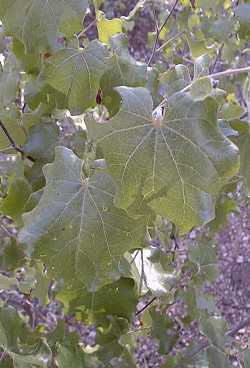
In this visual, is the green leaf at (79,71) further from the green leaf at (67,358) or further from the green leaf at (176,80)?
the green leaf at (67,358)

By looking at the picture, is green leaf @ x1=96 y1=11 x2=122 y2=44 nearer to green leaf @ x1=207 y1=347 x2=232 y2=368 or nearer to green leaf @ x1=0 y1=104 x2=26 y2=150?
green leaf @ x1=0 y1=104 x2=26 y2=150

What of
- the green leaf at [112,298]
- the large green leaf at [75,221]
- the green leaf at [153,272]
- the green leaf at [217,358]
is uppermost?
the large green leaf at [75,221]

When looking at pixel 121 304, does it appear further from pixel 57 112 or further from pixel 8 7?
pixel 8 7

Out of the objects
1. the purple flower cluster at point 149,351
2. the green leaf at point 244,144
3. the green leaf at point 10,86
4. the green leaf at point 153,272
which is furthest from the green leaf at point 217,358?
the purple flower cluster at point 149,351

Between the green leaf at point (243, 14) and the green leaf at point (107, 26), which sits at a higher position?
the green leaf at point (107, 26)

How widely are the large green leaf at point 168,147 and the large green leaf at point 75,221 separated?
0.29 feet

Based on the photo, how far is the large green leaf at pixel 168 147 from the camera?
90 cm

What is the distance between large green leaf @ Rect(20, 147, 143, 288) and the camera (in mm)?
993

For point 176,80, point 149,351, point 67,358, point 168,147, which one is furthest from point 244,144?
point 149,351

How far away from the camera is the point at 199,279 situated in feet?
5.43

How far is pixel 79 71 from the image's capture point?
116 cm

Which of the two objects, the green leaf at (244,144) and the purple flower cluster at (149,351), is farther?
the purple flower cluster at (149,351)

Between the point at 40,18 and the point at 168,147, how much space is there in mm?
340

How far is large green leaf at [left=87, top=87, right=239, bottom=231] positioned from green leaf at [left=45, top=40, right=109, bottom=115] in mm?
260
